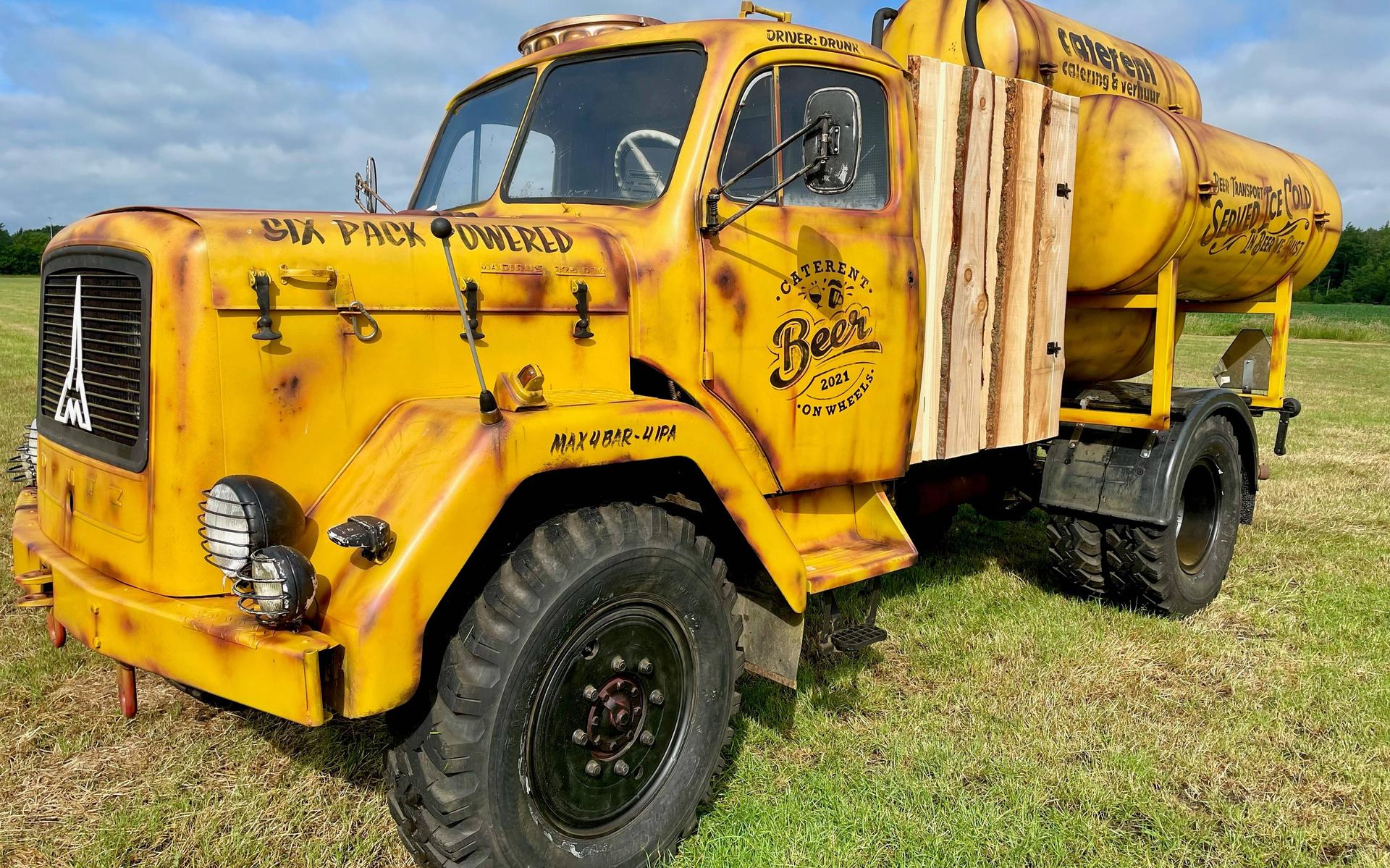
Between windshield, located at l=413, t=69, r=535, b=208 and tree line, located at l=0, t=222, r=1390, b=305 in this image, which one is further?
tree line, located at l=0, t=222, r=1390, b=305

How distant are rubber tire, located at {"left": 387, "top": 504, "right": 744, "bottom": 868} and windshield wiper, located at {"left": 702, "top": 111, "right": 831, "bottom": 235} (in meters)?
1.02

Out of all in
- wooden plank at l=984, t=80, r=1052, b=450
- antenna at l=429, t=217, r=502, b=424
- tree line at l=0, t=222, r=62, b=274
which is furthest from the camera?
tree line at l=0, t=222, r=62, b=274

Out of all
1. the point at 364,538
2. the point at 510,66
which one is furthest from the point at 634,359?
the point at 510,66

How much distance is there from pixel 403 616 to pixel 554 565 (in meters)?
0.44

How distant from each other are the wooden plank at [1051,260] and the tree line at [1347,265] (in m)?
69.1

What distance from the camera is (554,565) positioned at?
2652mm

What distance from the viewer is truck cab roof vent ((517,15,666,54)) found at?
155 inches

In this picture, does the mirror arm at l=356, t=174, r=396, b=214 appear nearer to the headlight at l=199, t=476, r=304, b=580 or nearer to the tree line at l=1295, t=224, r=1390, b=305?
the headlight at l=199, t=476, r=304, b=580

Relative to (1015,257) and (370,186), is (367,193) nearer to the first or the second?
(370,186)

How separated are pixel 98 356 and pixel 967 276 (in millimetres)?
3237

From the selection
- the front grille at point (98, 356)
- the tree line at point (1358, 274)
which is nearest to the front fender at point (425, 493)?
the front grille at point (98, 356)

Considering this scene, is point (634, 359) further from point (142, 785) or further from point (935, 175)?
point (142, 785)

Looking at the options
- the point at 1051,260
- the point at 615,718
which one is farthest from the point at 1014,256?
the point at 615,718

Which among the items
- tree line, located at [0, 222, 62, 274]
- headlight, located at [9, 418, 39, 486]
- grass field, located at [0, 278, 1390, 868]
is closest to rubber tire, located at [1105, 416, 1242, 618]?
grass field, located at [0, 278, 1390, 868]
